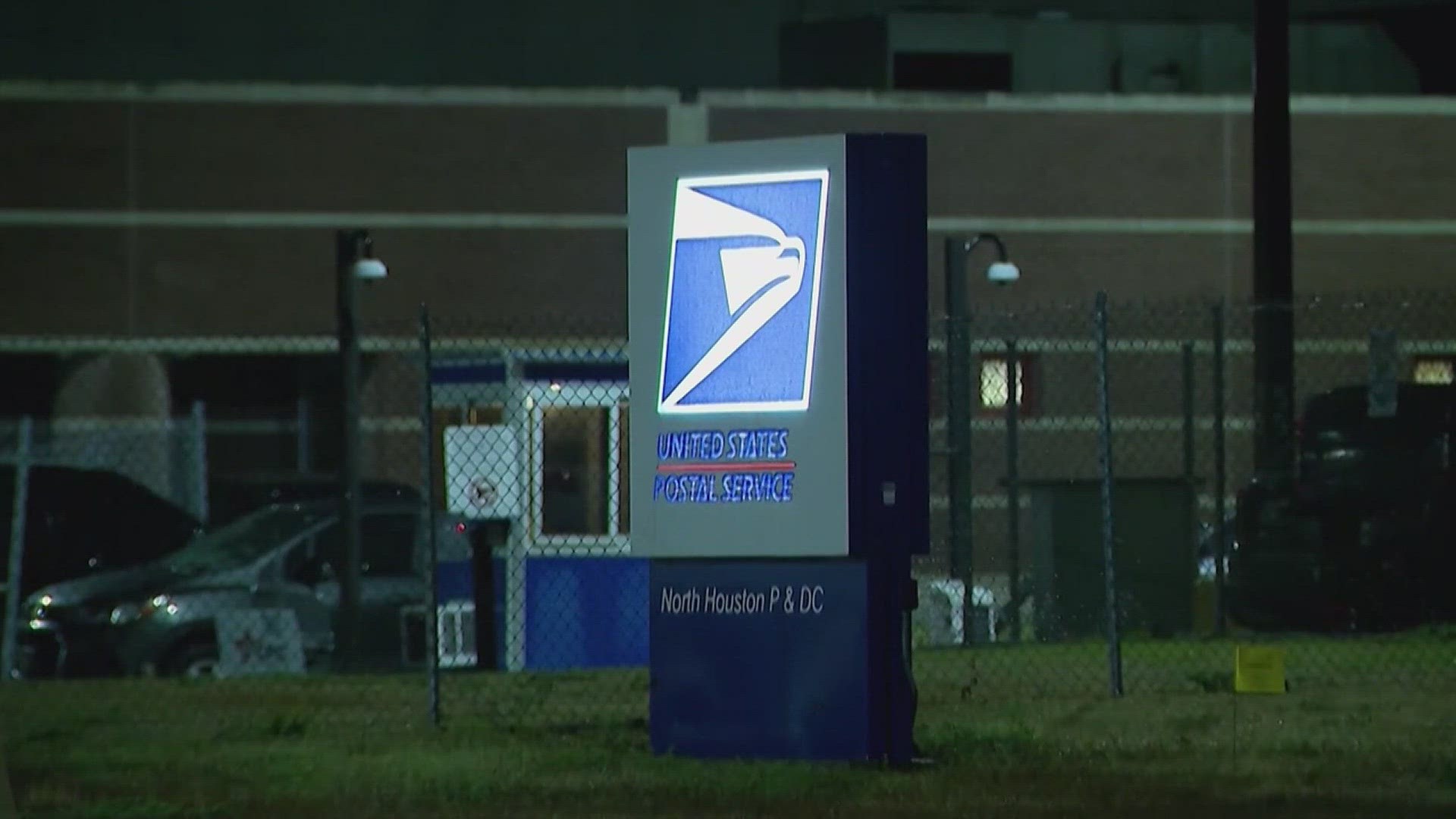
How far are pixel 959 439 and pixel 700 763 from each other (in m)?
9.05

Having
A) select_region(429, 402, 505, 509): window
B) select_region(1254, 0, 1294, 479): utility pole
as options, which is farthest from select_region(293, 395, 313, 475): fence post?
select_region(1254, 0, 1294, 479): utility pole

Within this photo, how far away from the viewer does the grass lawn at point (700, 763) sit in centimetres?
896

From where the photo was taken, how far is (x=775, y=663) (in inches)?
389

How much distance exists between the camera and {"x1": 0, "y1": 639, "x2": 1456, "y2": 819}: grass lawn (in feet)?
29.4

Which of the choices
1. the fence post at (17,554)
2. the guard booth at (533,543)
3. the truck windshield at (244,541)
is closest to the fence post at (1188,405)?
the guard booth at (533,543)

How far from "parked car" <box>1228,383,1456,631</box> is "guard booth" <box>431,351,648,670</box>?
466 centimetres

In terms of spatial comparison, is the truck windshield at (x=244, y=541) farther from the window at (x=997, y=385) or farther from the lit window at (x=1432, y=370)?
the lit window at (x=1432, y=370)

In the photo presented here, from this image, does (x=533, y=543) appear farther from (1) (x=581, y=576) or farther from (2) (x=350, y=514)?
(2) (x=350, y=514)

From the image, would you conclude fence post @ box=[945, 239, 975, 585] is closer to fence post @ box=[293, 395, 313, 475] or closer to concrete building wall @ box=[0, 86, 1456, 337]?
fence post @ box=[293, 395, 313, 475]

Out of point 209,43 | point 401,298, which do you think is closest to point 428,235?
point 401,298

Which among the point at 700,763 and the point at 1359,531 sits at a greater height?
the point at 1359,531

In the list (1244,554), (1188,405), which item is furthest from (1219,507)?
(1188,405)

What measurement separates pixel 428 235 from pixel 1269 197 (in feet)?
67.7

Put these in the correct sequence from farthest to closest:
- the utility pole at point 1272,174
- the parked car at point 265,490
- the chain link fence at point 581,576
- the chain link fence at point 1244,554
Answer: the parked car at point 265,490, the utility pole at point 1272,174, the chain link fence at point 1244,554, the chain link fence at point 581,576
